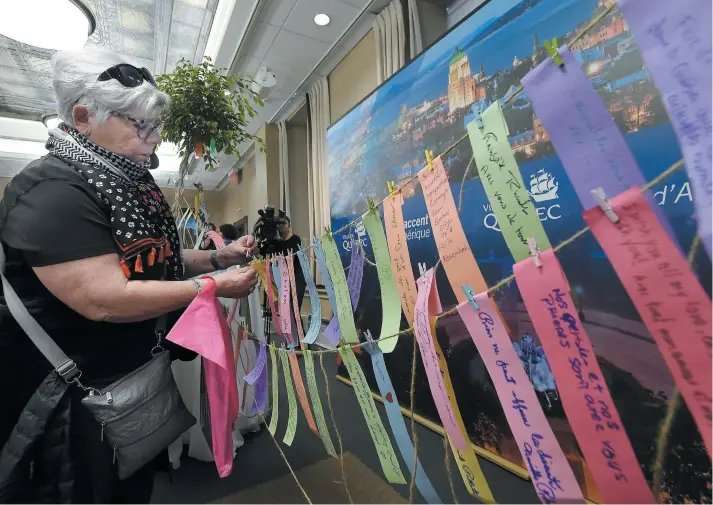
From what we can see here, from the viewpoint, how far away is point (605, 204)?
1.05ft

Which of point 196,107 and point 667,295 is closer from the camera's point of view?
point 667,295

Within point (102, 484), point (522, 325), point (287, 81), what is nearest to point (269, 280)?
point (102, 484)

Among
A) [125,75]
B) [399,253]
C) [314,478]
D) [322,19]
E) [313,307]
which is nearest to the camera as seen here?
[399,253]

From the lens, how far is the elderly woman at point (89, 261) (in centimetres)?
61

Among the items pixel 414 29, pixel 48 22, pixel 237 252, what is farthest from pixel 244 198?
pixel 237 252

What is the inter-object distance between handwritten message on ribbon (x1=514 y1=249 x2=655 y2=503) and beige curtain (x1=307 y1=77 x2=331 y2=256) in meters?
2.73

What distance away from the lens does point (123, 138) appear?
77cm

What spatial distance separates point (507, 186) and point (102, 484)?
0.94m

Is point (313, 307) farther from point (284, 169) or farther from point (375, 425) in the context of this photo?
point (284, 169)

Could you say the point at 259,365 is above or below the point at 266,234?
below

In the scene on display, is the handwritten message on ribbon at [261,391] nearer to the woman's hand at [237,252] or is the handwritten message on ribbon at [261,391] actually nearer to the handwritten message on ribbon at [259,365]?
the handwritten message on ribbon at [259,365]

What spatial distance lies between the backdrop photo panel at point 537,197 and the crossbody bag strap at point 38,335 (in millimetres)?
624

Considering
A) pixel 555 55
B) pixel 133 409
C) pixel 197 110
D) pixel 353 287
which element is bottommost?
pixel 133 409

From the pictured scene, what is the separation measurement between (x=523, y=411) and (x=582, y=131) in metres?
0.32
